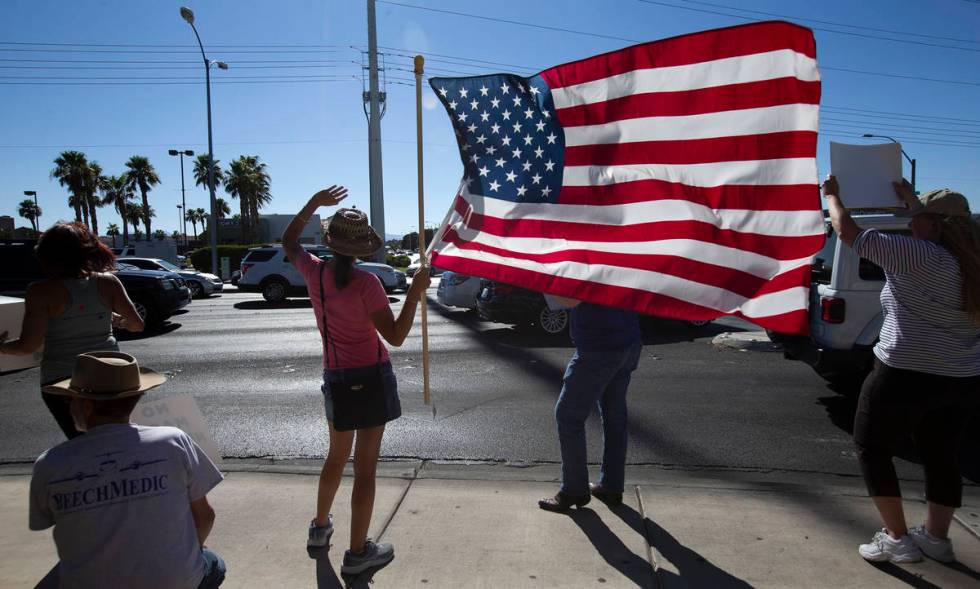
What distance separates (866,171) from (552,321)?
7.95 m

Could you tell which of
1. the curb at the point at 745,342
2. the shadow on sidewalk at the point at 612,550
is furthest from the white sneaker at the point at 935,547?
the curb at the point at 745,342

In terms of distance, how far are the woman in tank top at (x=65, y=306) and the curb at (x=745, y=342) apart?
8399mm

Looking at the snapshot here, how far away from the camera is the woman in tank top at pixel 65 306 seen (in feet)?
9.38

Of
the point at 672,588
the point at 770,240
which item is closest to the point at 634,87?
the point at 770,240

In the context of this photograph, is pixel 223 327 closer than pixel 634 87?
No

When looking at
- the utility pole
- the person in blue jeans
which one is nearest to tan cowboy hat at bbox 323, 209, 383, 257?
the person in blue jeans

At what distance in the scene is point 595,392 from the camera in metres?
3.44

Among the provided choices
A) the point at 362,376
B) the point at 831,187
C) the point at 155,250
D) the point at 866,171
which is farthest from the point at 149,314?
the point at 155,250

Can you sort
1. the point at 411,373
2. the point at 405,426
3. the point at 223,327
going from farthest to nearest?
the point at 223,327, the point at 411,373, the point at 405,426

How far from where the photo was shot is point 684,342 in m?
9.95

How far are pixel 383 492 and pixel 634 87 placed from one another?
2787mm

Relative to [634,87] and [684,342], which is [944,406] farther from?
[684,342]

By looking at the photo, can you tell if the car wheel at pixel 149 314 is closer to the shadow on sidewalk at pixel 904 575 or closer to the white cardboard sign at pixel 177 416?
the white cardboard sign at pixel 177 416

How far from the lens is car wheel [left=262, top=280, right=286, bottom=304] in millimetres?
18266
